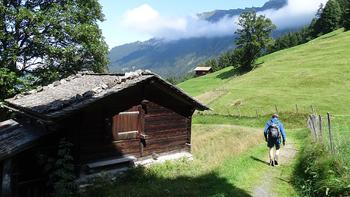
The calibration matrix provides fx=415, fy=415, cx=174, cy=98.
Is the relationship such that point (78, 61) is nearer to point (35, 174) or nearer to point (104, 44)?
point (104, 44)

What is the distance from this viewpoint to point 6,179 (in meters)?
16.7

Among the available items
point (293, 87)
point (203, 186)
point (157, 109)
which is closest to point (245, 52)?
point (293, 87)

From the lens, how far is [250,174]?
682 inches

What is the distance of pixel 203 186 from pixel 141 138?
21.4 feet

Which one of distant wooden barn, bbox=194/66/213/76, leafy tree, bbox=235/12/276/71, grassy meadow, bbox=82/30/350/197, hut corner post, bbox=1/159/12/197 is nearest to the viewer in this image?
grassy meadow, bbox=82/30/350/197

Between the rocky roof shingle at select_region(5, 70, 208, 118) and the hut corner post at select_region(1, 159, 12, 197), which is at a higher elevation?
the rocky roof shingle at select_region(5, 70, 208, 118)

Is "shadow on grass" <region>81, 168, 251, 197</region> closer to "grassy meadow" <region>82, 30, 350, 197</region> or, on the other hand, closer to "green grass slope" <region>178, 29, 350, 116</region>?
"grassy meadow" <region>82, 30, 350, 197</region>

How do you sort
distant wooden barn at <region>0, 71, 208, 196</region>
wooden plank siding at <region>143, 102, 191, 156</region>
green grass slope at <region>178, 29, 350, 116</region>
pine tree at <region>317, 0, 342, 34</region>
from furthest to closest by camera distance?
pine tree at <region>317, 0, 342, 34</region>, green grass slope at <region>178, 29, 350, 116</region>, wooden plank siding at <region>143, 102, 191, 156</region>, distant wooden barn at <region>0, 71, 208, 196</region>

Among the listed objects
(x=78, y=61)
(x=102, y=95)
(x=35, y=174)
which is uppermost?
(x=78, y=61)

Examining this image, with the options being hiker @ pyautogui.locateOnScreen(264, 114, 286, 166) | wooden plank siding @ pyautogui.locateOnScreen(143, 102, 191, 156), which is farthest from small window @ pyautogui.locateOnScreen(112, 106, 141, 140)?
hiker @ pyautogui.locateOnScreen(264, 114, 286, 166)

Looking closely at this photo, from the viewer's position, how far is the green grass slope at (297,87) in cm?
4971

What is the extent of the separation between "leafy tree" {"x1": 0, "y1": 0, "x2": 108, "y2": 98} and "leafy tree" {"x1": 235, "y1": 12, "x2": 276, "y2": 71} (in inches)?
2520

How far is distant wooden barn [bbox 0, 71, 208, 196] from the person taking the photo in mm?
18250

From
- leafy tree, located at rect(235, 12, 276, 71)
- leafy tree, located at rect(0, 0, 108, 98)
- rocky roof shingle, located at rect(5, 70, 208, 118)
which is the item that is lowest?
rocky roof shingle, located at rect(5, 70, 208, 118)
